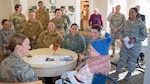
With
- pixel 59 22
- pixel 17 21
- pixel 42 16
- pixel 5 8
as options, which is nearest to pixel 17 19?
pixel 17 21

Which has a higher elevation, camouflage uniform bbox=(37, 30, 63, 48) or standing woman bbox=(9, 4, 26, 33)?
standing woman bbox=(9, 4, 26, 33)

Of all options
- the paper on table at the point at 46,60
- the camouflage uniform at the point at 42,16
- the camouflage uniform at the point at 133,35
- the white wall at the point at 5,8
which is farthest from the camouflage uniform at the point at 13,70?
the white wall at the point at 5,8

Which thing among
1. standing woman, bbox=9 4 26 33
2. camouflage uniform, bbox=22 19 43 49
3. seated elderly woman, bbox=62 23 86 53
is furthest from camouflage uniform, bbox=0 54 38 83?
standing woman, bbox=9 4 26 33

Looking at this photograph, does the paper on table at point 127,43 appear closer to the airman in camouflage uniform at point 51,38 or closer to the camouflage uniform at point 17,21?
the airman in camouflage uniform at point 51,38

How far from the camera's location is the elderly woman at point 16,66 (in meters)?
1.74

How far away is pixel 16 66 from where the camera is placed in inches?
68.7

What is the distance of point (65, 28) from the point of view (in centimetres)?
497

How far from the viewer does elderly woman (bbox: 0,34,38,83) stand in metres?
1.74

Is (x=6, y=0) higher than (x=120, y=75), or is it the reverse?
(x=6, y=0)

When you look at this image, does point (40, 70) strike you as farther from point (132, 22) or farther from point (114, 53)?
point (114, 53)

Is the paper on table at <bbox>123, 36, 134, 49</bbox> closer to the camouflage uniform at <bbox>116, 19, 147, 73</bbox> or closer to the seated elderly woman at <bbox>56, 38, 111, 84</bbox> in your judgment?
Answer: the camouflage uniform at <bbox>116, 19, 147, 73</bbox>

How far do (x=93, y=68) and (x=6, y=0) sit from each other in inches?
162

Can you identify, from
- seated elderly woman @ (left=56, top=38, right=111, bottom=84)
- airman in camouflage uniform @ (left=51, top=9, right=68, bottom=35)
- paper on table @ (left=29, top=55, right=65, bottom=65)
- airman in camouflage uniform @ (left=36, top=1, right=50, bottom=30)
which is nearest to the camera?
seated elderly woman @ (left=56, top=38, right=111, bottom=84)

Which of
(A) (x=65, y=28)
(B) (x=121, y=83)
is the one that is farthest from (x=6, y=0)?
(B) (x=121, y=83)
